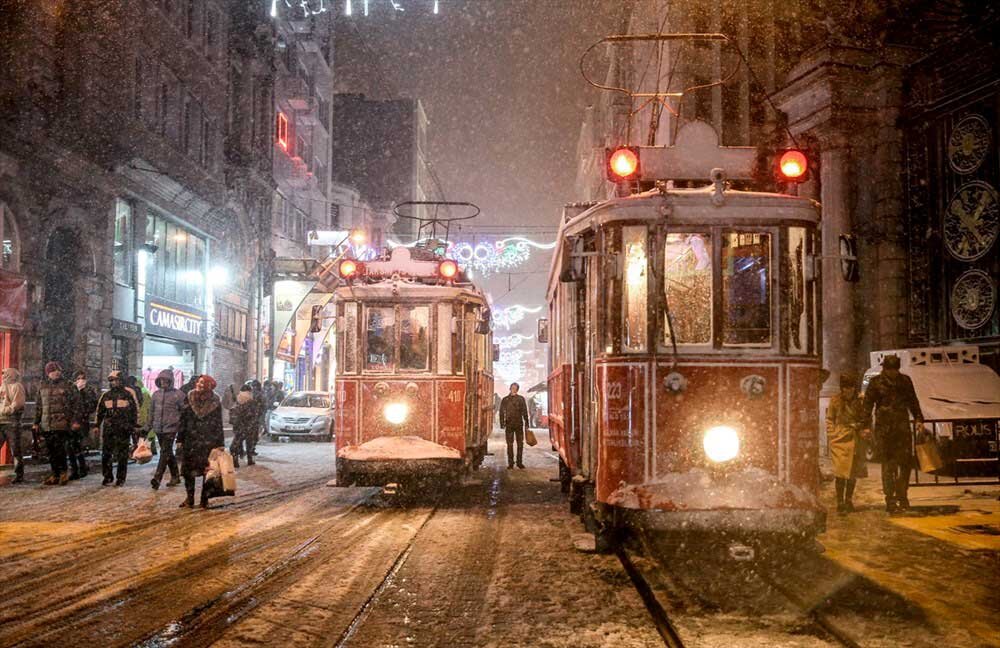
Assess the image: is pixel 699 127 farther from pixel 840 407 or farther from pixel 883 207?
pixel 883 207

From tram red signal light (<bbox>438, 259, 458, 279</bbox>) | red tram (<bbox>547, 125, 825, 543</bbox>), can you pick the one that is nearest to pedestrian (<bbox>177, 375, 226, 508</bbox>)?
tram red signal light (<bbox>438, 259, 458, 279</bbox>)

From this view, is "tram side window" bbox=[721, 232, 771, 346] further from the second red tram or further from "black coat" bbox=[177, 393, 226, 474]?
"black coat" bbox=[177, 393, 226, 474]

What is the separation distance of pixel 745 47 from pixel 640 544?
22170mm

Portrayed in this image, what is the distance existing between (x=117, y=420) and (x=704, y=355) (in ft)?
34.3

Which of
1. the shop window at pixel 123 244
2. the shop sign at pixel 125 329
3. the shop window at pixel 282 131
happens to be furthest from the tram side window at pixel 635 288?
the shop window at pixel 282 131

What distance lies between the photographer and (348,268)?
40.8ft

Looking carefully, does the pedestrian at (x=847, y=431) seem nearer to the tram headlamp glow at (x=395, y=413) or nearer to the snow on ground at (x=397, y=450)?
the snow on ground at (x=397, y=450)

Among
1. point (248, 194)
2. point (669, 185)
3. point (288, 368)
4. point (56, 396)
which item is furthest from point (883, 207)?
point (288, 368)

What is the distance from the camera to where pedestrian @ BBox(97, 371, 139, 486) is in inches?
566

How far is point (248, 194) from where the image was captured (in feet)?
117

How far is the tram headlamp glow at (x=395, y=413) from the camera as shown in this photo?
12.3m

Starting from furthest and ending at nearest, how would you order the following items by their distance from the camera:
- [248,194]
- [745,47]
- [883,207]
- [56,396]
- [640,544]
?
[248,194]
[745,47]
[883,207]
[56,396]
[640,544]

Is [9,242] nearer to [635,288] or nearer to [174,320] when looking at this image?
[174,320]

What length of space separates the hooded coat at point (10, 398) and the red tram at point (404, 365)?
6.02 metres
